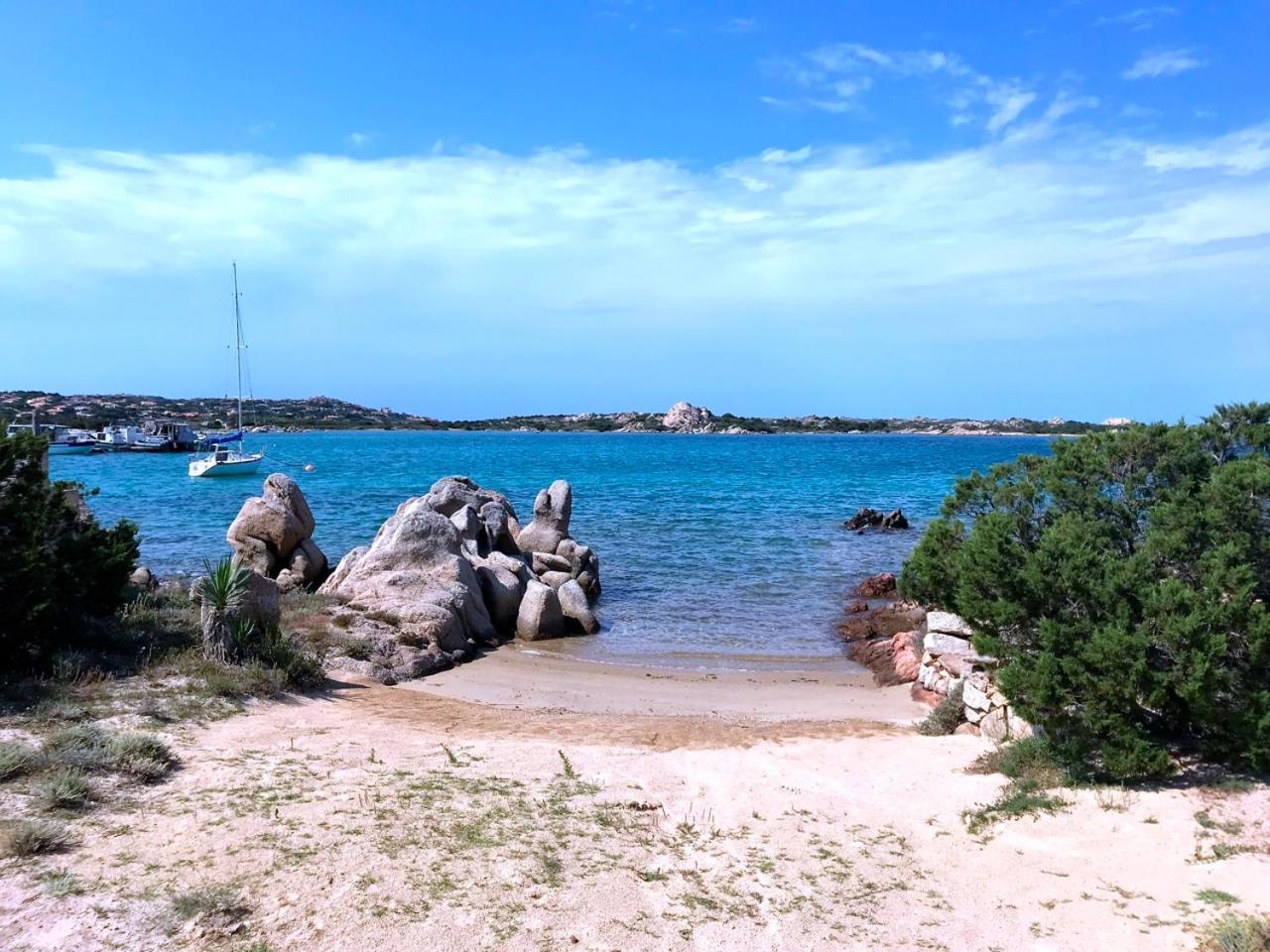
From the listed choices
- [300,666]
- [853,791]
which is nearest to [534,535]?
[300,666]

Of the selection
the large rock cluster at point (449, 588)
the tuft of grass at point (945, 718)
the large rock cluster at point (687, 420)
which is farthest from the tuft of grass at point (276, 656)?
the large rock cluster at point (687, 420)

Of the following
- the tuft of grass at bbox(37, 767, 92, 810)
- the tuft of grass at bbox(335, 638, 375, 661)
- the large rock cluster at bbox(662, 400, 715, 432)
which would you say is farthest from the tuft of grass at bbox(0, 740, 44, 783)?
the large rock cluster at bbox(662, 400, 715, 432)

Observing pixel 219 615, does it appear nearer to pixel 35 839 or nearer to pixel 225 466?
pixel 35 839

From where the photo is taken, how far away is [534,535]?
25109 mm

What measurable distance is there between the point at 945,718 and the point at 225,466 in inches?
2269

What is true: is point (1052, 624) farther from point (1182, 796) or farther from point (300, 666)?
point (300, 666)

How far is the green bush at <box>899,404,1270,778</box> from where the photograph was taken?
26.9 ft

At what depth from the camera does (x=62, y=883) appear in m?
6.10

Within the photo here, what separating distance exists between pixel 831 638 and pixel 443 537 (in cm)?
863

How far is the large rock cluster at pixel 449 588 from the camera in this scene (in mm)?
15562

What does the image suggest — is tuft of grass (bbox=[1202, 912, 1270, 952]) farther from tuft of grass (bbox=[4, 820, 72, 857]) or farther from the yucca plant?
the yucca plant

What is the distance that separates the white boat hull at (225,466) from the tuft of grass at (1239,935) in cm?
6036

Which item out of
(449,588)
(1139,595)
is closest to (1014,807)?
(1139,595)

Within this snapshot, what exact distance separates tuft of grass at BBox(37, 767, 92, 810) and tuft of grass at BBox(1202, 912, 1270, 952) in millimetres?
8594
